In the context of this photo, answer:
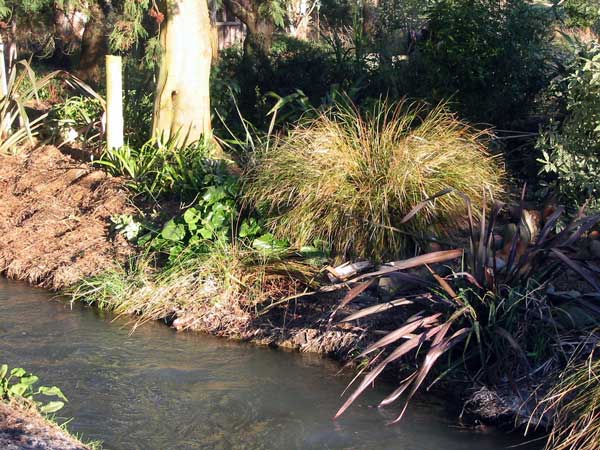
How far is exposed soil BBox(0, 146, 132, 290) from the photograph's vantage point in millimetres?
9586

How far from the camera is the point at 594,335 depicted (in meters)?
6.20

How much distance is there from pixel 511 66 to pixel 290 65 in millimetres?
3804

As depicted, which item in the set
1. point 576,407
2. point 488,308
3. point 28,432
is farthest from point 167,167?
point 576,407

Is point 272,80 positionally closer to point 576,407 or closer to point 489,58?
point 489,58

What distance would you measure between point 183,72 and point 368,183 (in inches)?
151

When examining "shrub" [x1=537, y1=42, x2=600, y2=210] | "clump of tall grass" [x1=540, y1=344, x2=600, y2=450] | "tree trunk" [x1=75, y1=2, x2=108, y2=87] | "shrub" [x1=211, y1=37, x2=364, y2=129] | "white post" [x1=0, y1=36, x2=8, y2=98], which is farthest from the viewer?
"tree trunk" [x1=75, y1=2, x2=108, y2=87]

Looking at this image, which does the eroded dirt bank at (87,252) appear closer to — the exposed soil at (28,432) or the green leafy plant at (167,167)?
the green leafy plant at (167,167)

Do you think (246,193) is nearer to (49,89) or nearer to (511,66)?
(511,66)

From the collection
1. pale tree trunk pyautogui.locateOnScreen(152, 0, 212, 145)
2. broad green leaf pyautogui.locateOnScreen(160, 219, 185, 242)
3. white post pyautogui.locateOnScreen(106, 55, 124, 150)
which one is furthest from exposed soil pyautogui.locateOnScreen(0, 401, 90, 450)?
white post pyautogui.locateOnScreen(106, 55, 124, 150)

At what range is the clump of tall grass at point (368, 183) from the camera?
8234 millimetres

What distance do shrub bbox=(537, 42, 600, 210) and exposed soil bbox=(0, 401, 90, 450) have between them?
554 cm

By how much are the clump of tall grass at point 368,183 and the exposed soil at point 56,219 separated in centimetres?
206

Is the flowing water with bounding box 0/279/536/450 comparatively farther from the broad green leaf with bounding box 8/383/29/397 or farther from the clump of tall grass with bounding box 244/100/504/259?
the clump of tall grass with bounding box 244/100/504/259

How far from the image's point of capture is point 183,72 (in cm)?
1123
